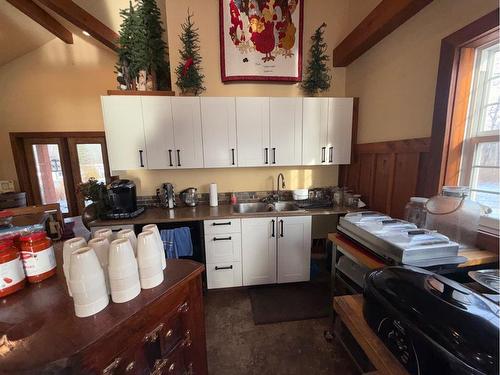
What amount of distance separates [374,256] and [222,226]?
133cm

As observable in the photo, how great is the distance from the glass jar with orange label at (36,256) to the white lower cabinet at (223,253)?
4.31 feet

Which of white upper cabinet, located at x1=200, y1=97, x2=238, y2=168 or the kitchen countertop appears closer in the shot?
the kitchen countertop

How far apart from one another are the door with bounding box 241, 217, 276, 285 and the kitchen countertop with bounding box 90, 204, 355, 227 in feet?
0.34

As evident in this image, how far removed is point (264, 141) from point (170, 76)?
4.47 ft

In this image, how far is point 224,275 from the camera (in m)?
2.22

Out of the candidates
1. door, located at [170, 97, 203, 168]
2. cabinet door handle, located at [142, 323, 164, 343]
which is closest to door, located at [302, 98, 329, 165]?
door, located at [170, 97, 203, 168]

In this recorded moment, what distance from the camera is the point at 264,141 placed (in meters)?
2.38

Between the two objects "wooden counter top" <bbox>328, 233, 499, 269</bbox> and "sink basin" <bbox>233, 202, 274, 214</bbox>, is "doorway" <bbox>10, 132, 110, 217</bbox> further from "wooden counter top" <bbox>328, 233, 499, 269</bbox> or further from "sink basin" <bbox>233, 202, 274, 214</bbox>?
"wooden counter top" <bbox>328, 233, 499, 269</bbox>

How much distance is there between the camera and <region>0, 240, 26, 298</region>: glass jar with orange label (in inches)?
28.1

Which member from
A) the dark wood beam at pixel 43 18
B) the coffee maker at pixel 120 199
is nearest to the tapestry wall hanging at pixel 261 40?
the coffee maker at pixel 120 199

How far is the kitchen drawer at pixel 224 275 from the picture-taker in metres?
2.20

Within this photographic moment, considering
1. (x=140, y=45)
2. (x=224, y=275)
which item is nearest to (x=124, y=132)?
(x=140, y=45)

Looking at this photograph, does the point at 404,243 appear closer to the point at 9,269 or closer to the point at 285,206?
the point at 285,206

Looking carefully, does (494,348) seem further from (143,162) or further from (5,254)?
(143,162)
